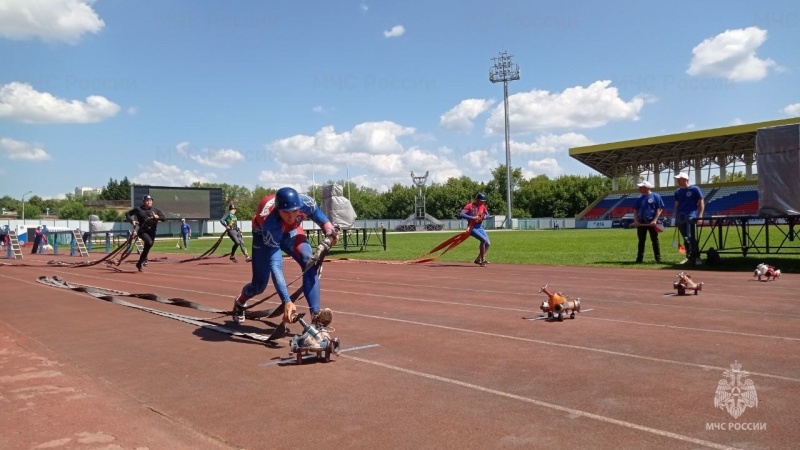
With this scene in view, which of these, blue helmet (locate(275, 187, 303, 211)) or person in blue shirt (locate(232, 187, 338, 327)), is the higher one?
blue helmet (locate(275, 187, 303, 211))

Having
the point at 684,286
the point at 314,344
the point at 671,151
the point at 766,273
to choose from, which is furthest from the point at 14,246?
the point at 671,151

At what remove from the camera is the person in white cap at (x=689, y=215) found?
15766 mm

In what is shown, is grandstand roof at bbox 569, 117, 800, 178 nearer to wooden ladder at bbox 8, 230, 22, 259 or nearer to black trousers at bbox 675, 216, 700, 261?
black trousers at bbox 675, 216, 700, 261

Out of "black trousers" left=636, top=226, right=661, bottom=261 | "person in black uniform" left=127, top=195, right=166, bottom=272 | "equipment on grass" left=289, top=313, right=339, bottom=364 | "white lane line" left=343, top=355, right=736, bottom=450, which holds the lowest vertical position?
"white lane line" left=343, top=355, right=736, bottom=450

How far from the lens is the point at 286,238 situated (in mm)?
7496

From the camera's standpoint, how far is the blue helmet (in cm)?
706

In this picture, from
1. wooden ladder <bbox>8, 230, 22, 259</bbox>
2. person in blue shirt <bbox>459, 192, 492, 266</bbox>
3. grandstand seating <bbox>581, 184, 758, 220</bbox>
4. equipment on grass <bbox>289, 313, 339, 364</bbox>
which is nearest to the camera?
equipment on grass <bbox>289, 313, 339, 364</bbox>

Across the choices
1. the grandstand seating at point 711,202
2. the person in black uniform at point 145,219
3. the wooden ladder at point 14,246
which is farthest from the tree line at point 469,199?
the person in black uniform at point 145,219

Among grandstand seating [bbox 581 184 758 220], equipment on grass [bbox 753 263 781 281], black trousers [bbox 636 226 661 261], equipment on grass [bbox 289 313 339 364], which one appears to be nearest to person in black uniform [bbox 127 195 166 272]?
equipment on grass [bbox 289 313 339 364]

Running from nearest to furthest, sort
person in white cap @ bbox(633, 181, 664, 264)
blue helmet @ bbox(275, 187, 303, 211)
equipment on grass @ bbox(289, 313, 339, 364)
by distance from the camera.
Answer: equipment on grass @ bbox(289, 313, 339, 364)
blue helmet @ bbox(275, 187, 303, 211)
person in white cap @ bbox(633, 181, 664, 264)

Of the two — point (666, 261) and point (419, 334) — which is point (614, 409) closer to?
point (419, 334)

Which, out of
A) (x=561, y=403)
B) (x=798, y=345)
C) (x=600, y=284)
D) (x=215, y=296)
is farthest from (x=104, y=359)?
(x=600, y=284)

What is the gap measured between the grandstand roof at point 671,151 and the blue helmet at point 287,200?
6354 centimetres

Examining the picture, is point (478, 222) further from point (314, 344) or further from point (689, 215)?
point (314, 344)
